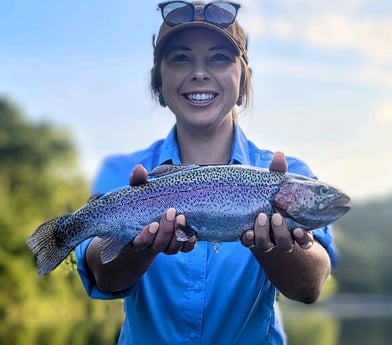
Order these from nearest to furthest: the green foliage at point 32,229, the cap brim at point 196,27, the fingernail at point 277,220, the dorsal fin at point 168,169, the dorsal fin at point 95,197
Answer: the fingernail at point 277,220
the dorsal fin at point 168,169
the dorsal fin at point 95,197
the cap brim at point 196,27
the green foliage at point 32,229

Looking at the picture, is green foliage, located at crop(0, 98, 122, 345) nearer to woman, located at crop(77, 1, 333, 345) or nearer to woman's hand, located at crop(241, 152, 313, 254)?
woman, located at crop(77, 1, 333, 345)

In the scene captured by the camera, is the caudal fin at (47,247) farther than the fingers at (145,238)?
Yes

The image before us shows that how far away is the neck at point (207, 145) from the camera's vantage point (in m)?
4.04

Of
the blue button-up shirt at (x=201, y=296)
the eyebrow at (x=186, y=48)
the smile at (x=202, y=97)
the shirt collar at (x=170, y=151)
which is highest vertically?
the eyebrow at (x=186, y=48)

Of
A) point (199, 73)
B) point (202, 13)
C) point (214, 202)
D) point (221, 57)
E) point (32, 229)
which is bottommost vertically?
point (214, 202)

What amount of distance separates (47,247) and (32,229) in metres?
35.9

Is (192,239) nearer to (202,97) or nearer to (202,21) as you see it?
(202,97)

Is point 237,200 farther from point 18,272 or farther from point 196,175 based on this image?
point 18,272

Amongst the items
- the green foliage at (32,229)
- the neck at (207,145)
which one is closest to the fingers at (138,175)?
the neck at (207,145)

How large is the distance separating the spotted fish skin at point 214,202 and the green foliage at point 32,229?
1197 inches

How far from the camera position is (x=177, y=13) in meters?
4.11

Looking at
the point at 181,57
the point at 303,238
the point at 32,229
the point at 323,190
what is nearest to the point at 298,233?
the point at 303,238

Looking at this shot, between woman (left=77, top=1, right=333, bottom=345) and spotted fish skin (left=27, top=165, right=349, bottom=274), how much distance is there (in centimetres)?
9

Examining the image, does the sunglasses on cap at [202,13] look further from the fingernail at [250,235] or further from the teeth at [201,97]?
the fingernail at [250,235]
